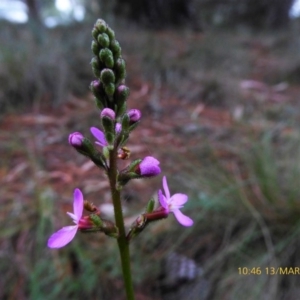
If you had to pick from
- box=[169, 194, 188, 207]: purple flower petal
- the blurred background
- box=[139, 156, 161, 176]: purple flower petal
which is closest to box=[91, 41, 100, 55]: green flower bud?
box=[139, 156, 161, 176]: purple flower petal

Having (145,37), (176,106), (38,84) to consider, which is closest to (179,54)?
(145,37)

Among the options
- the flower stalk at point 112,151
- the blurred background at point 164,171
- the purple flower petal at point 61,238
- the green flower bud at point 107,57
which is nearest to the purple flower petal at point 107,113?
the flower stalk at point 112,151

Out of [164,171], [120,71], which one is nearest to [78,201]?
[120,71]

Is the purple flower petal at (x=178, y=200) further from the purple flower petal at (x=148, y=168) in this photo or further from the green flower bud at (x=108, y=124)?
the green flower bud at (x=108, y=124)

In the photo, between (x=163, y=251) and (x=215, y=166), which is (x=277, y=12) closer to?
(x=215, y=166)

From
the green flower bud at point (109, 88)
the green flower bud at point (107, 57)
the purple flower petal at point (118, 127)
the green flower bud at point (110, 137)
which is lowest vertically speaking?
the green flower bud at point (110, 137)

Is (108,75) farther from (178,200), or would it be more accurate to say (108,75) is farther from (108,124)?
(178,200)
